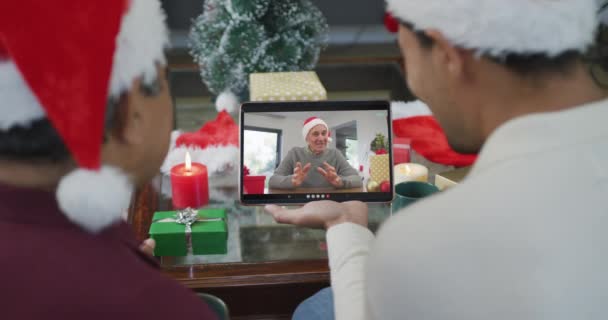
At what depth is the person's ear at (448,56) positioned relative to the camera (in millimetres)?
711

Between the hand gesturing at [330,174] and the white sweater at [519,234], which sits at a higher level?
the white sweater at [519,234]

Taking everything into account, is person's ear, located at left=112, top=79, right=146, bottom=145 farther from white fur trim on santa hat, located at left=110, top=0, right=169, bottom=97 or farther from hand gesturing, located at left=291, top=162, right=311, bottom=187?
hand gesturing, located at left=291, top=162, right=311, bottom=187

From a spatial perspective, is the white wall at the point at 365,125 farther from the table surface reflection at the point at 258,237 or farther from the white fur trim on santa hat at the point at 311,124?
the table surface reflection at the point at 258,237


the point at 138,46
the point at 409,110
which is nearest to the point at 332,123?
the point at 409,110

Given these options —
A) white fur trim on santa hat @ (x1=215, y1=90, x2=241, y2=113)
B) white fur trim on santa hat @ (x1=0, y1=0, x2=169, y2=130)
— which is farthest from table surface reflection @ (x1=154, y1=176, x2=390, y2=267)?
white fur trim on santa hat @ (x1=0, y1=0, x2=169, y2=130)

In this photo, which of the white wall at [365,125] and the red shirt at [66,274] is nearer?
the red shirt at [66,274]

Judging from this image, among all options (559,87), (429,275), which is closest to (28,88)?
(429,275)

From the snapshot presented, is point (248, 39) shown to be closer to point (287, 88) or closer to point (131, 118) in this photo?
point (287, 88)

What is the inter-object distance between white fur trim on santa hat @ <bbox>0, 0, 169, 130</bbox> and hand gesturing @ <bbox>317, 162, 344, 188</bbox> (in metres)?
0.56

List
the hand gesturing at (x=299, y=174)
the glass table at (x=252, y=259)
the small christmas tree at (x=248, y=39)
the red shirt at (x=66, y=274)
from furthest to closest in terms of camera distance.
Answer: the small christmas tree at (x=248, y=39) < the hand gesturing at (x=299, y=174) < the glass table at (x=252, y=259) < the red shirt at (x=66, y=274)

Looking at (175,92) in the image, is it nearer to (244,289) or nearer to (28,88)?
(244,289)

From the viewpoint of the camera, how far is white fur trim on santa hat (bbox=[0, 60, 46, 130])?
0.54 meters

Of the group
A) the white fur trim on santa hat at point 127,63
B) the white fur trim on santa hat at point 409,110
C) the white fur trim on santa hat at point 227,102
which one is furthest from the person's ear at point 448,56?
the white fur trim on santa hat at point 227,102

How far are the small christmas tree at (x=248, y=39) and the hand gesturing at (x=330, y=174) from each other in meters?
0.58
